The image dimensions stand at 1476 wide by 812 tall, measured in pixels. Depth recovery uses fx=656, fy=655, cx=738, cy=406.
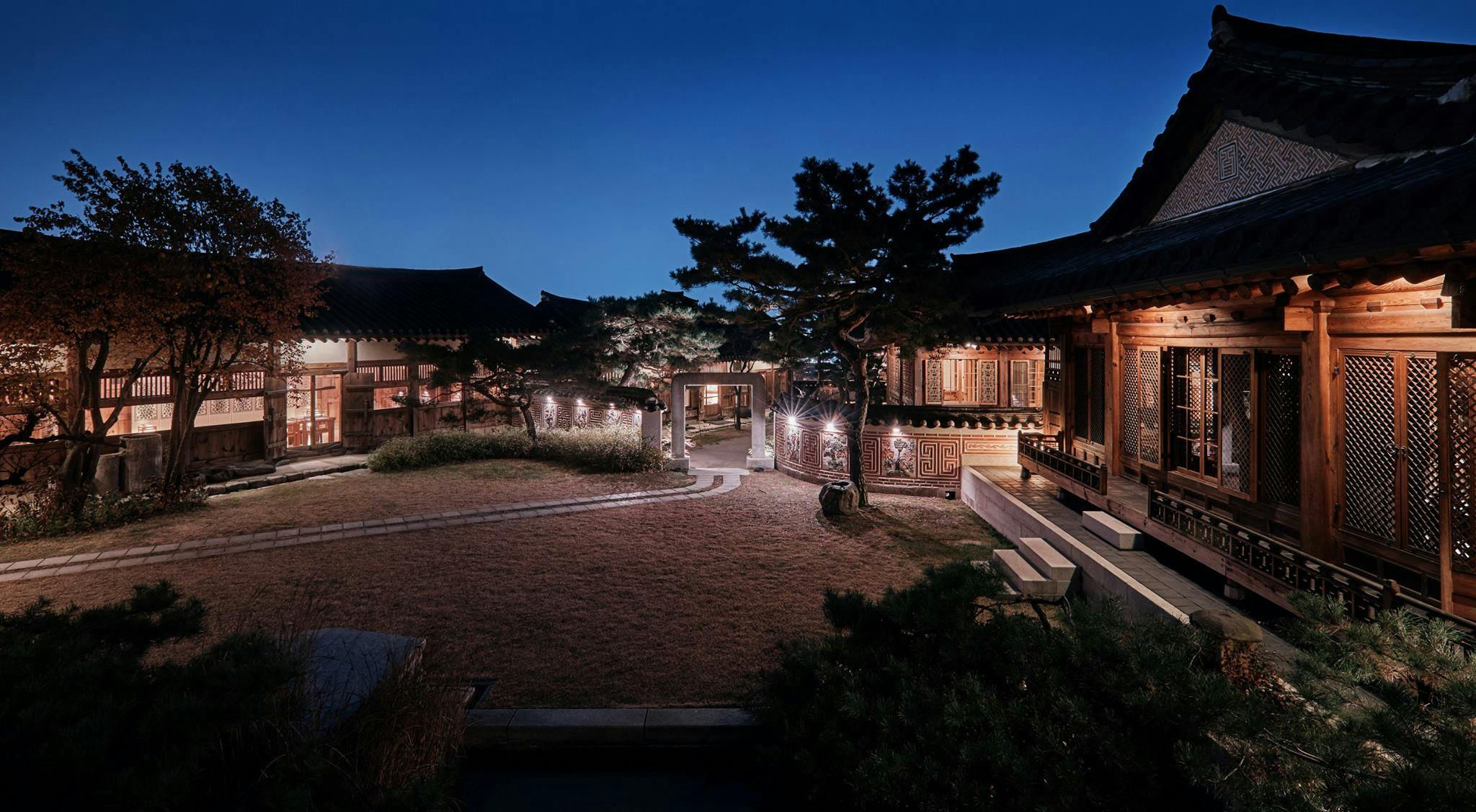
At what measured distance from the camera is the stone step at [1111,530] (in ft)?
26.9

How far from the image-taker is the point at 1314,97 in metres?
7.58

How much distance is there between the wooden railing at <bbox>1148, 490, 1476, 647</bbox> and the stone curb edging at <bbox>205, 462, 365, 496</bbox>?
16.1 m

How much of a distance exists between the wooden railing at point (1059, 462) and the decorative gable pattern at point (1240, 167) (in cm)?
407

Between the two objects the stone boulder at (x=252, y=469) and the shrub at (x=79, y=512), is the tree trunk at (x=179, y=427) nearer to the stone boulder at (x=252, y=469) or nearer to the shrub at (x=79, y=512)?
the shrub at (x=79, y=512)

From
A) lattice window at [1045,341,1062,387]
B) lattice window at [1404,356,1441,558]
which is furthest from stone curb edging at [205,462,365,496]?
lattice window at [1404,356,1441,558]

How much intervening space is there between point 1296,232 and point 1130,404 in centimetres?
539

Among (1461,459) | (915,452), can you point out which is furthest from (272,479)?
(1461,459)

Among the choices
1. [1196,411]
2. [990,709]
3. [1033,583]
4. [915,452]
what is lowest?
[1033,583]

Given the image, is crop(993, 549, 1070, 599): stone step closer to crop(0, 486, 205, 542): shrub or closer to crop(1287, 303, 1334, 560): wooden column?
crop(1287, 303, 1334, 560): wooden column

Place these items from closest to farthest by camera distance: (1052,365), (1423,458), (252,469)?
(1423,458)
(1052,365)
(252,469)

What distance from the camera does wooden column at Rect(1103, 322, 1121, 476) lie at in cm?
984

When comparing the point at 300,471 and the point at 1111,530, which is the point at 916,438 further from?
the point at 300,471

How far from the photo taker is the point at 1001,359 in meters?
21.3

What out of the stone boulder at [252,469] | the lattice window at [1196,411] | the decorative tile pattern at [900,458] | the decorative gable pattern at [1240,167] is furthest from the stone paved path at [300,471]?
the decorative gable pattern at [1240,167]
